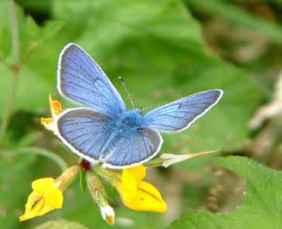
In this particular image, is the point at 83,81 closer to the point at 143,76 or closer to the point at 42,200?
the point at 42,200

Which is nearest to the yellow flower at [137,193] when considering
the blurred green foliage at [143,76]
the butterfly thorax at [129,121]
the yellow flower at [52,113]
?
the butterfly thorax at [129,121]

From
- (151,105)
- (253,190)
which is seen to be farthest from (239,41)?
(253,190)

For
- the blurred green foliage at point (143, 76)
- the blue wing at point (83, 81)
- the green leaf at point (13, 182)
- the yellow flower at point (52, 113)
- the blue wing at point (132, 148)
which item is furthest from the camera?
the blurred green foliage at point (143, 76)

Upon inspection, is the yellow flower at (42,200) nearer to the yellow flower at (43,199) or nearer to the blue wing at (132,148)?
the yellow flower at (43,199)

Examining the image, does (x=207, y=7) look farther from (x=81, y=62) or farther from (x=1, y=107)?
(x=81, y=62)

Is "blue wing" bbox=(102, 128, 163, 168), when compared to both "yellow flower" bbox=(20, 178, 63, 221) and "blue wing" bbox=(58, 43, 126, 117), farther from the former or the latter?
"yellow flower" bbox=(20, 178, 63, 221)

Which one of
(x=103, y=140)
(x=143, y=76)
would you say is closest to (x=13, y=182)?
(x=143, y=76)

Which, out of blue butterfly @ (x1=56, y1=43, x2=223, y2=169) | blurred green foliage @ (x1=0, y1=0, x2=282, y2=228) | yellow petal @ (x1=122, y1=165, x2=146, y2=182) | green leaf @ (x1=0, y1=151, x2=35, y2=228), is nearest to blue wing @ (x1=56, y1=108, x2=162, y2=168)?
blue butterfly @ (x1=56, y1=43, x2=223, y2=169)
